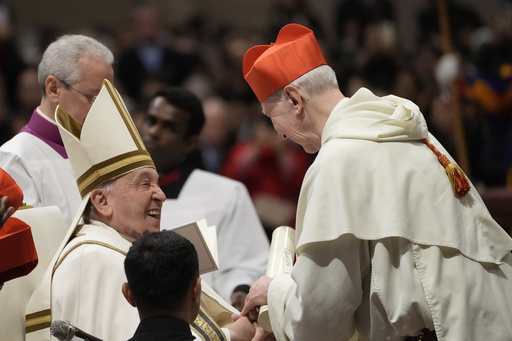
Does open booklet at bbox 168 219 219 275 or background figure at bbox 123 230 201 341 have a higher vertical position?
background figure at bbox 123 230 201 341

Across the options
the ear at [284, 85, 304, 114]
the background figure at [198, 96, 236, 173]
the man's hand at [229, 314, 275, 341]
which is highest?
the ear at [284, 85, 304, 114]

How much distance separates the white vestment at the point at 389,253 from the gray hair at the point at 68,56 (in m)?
1.76

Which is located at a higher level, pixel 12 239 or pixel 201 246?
pixel 12 239

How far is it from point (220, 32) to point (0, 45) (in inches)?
124

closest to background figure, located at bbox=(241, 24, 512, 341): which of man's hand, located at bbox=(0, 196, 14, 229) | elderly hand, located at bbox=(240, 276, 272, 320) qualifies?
elderly hand, located at bbox=(240, 276, 272, 320)

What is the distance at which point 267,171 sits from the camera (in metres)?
9.13

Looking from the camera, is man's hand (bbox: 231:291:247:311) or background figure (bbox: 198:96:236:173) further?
background figure (bbox: 198:96:236:173)

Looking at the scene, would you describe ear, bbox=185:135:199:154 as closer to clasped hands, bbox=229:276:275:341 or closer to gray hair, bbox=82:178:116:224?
gray hair, bbox=82:178:116:224

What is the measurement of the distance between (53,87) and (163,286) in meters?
2.06

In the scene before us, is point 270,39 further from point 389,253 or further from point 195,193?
point 389,253

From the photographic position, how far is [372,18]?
12375 millimetres

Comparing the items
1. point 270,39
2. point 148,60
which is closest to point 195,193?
point 270,39

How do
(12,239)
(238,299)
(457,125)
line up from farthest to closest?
(457,125), (238,299), (12,239)

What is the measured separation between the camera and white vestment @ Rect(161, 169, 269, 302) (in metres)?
6.43
